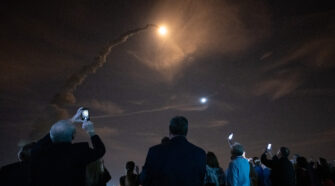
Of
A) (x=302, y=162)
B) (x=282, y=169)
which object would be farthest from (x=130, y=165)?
(x=302, y=162)

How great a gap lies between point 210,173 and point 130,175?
3053 mm

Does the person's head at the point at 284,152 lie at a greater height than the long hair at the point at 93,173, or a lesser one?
greater

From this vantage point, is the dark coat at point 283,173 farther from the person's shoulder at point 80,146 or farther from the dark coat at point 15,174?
the dark coat at point 15,174

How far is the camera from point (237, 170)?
809cm

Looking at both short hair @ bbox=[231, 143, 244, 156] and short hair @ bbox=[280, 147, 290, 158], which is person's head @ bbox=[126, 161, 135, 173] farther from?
short hair @ bbox=[280, 147, 290, 158]

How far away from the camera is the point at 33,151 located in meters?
5.07

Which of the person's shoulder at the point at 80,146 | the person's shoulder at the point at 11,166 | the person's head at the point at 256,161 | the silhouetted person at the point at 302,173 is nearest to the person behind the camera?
the person's shoulder at the point at 80,146

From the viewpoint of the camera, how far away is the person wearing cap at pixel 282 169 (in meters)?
10.1

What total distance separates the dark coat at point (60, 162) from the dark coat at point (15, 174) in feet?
1.29

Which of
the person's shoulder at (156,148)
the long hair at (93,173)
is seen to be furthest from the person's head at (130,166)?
the person's shoulder at (156,148)

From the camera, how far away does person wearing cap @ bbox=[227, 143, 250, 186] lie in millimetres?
8047

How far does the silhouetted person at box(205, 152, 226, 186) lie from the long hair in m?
3.05

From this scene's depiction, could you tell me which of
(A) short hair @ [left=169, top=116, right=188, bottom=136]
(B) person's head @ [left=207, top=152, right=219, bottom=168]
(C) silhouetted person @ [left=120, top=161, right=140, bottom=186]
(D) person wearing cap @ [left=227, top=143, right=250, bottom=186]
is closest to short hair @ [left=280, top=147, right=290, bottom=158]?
(D) person wearing cap @ [left=227, top=143, right=250, bottom=186]

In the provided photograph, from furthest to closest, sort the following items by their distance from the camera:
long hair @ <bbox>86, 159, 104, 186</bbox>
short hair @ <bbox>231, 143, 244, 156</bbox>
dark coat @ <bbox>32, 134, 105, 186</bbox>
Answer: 1. short hair @ <bbox>231, 143, 244, 156</bbox>
2. long hair @ <bbox>86, 159, 104, 186</bbox>
3. dark coat @ <bbox>32, 134, 105, 186</bbox>
